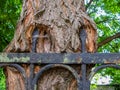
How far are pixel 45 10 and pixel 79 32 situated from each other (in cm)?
24

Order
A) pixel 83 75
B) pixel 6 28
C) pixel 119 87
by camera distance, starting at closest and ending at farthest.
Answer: pixel 83 75 < pixel 6 28 < pixel 119 87

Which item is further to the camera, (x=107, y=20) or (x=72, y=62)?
(x=107, y=20)

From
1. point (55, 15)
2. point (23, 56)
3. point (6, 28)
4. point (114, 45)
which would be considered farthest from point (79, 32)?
point (114, 45)

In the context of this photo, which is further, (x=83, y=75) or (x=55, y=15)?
(x=55, y=15)

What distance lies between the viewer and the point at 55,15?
7.25ft

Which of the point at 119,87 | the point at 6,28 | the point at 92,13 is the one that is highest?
the point at 92,13

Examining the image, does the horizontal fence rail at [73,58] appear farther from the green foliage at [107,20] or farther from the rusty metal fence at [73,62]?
the green foliage at [107,20]

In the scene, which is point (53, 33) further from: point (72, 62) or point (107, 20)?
point (107, 20)

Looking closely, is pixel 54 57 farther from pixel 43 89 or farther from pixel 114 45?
pixel 114 45

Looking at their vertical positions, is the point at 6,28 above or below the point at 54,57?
above

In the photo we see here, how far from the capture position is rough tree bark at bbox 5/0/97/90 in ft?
7.09

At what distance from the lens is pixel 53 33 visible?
2.18 m

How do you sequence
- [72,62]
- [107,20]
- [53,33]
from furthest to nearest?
1. [107,20]
2. [53,33]
3. [72,62]

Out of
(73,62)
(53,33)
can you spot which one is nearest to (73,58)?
(73,62)
